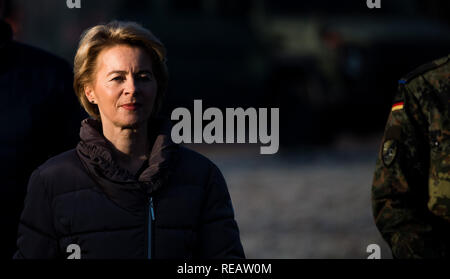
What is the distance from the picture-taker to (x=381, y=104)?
11.7 meters

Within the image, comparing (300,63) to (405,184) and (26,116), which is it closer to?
(26,116)

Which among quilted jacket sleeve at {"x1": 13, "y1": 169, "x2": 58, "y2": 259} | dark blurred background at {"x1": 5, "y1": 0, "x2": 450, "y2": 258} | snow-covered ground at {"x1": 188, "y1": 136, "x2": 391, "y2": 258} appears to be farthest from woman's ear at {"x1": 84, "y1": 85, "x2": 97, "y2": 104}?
dark blurred background at {"x1": 5, "y1": 0, "x2": 450, "y2": 258}

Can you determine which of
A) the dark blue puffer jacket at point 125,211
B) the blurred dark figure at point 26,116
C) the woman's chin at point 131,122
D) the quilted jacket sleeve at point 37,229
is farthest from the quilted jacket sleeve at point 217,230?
the blurred dark figure at point 26,116

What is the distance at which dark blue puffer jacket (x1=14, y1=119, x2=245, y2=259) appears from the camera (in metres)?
2.48

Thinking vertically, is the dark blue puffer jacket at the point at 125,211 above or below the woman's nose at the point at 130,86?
below

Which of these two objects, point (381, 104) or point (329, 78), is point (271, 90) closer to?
point (329, 78)

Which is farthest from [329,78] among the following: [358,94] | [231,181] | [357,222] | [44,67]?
[44,67]

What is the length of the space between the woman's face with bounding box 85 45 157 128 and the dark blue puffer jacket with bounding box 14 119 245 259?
11cm

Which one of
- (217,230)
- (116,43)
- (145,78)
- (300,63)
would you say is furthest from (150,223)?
(300,63)

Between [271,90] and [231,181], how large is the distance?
2.71 m

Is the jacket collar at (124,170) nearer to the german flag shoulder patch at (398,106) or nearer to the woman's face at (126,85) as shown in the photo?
the woman's face at (126,85)

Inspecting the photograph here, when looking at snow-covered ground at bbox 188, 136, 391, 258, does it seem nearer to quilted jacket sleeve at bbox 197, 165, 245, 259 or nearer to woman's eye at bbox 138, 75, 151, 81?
quilted jacket sleeve at bbox 197, 165, 245, 259

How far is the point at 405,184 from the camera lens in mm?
2613

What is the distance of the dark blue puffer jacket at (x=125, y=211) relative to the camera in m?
2.48
